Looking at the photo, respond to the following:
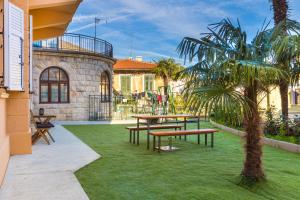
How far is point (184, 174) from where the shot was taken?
5543 mm

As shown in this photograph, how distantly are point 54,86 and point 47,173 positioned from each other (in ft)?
39.7

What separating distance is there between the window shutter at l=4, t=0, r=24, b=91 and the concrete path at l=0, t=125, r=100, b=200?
4.95 feet

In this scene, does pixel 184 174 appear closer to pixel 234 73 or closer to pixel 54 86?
pixel 234 73

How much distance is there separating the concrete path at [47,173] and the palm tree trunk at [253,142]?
7.74 feet

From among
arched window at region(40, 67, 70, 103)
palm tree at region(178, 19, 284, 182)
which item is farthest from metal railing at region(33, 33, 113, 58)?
palm tree at region(178, 19, 284, 182)

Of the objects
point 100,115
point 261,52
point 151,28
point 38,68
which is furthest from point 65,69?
point 151,28

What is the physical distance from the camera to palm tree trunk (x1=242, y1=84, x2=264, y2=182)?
470 cm

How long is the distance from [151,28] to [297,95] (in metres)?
27.8

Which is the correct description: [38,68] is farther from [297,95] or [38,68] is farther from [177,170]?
[297,95]

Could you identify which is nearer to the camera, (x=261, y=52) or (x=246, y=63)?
(x=246, y=63)

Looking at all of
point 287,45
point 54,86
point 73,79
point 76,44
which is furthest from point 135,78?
point 287,45

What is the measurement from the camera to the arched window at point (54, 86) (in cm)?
1691

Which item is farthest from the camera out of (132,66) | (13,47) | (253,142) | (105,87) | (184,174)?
(132,66)

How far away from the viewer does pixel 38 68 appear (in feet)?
54.5
